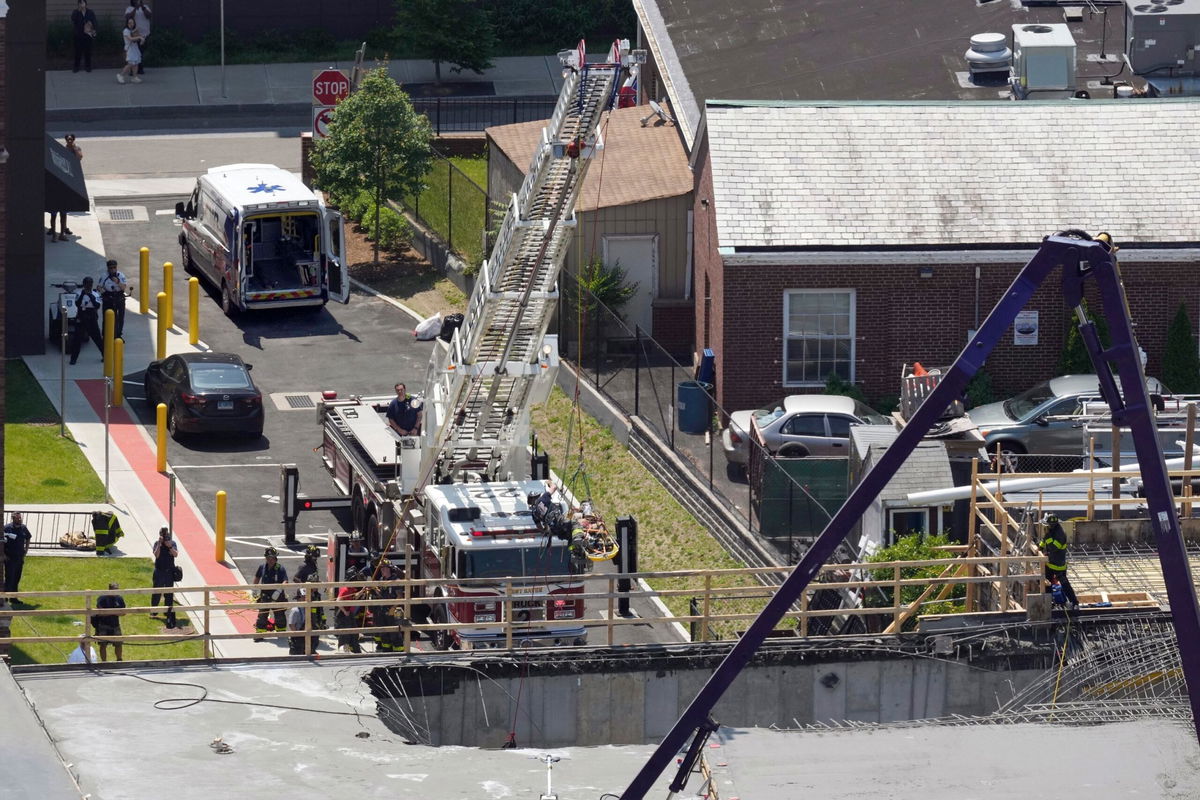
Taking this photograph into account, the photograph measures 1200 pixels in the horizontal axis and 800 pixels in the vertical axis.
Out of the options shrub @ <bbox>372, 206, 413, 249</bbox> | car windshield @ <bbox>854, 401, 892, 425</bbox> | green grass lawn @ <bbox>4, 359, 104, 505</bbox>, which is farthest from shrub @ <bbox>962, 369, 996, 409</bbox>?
shrub @ <bbox>372, 206, 413, 249</bbox>

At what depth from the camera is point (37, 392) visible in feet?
148

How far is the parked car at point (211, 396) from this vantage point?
42812mm

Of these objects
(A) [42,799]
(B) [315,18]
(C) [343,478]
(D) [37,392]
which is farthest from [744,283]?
(B) [315,18]

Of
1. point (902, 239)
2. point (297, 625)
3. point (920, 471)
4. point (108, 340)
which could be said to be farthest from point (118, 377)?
point (920, 471)

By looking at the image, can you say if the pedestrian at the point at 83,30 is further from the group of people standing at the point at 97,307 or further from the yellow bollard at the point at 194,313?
the yellow bollard at the point at 194,313

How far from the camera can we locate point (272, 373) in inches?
1852

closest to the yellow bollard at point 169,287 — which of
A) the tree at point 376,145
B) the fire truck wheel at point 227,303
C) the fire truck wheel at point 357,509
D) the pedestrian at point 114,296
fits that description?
the pedestrian at point 114,296

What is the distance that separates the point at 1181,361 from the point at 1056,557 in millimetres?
13232

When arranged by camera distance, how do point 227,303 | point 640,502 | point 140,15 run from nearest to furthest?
point 640,502, point 227,303, point 140,15

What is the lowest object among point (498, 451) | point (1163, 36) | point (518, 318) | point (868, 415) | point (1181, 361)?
point (498, 451)

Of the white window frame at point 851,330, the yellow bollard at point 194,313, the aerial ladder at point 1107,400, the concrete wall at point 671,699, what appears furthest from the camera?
the yellow bollard at point 194,313

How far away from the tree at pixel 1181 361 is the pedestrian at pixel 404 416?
1353 centimetres

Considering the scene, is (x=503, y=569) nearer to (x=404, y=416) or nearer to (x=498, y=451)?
(x=498, y=451)

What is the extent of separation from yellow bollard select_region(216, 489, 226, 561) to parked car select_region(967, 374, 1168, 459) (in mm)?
12398
